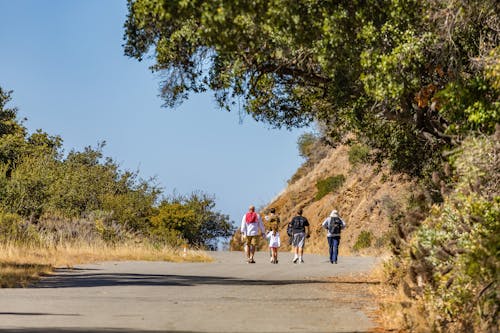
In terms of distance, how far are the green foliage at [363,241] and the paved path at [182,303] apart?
26122mm

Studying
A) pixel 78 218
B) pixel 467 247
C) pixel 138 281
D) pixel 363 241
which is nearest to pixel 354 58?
pixel 467 247

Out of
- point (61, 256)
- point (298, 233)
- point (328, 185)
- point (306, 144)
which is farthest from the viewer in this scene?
point (306, 144)

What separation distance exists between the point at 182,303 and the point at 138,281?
247 inches

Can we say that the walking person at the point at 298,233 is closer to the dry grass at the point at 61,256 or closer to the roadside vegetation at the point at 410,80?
the dry grass at the point at 61,256

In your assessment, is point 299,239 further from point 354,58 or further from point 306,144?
point 306,144

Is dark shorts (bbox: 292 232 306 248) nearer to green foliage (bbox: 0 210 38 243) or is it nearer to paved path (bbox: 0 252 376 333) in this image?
paved path (bbox: 0 252 376 333)

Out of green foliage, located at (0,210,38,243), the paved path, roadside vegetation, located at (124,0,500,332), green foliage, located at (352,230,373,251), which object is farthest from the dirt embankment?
roadside vegetation, located at (124,0,500,332)

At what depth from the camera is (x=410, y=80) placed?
15773 mm

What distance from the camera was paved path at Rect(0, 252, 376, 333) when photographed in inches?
492

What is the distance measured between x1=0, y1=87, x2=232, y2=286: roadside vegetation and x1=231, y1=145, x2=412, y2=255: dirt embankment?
8807 millimetres

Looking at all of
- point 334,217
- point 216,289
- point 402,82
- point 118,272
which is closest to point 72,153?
point 334,217

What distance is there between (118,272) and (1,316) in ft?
40.5

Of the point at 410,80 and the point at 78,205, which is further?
the point at 78,205

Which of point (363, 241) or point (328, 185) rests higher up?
point (328, 185)
